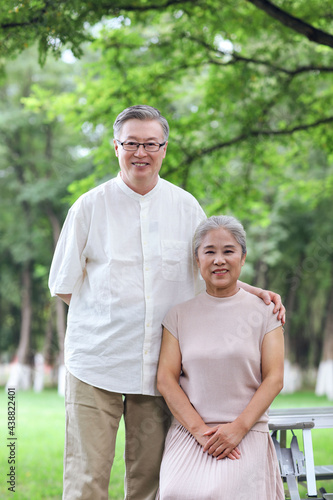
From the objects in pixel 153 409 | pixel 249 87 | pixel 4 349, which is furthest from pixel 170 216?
pixel 4 349

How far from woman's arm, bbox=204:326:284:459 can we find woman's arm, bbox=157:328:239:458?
5 cm

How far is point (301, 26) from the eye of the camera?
468 cm

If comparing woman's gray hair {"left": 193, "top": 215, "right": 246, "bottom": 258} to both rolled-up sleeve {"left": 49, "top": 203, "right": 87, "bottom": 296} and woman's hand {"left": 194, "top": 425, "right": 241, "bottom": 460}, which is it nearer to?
rolled-up sleeve {"left": 49, "top": 203, "right": 87, "bottom": 296}

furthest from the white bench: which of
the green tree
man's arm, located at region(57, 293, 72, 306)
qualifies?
the green tree

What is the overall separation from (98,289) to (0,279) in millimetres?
20343

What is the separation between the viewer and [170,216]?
289 centimetres

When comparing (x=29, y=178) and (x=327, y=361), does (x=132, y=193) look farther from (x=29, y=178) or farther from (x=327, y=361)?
(x=29, y=178)

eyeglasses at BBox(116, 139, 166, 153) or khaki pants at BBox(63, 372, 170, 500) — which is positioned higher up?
eyeglasses at BBox(116, 139, 166, 153)

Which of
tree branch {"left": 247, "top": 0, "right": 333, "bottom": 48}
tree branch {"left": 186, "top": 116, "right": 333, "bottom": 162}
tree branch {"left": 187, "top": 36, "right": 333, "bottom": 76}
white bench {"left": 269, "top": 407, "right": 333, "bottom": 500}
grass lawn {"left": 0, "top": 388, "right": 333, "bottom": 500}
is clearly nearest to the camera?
white bench {"left": 269, "top": 407, "right": 333, "bottom": 500}

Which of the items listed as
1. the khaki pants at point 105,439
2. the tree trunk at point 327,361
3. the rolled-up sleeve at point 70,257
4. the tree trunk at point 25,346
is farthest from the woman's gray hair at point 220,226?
the tree trunk at point 25,346

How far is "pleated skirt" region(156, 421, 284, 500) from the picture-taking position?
2.53 meters

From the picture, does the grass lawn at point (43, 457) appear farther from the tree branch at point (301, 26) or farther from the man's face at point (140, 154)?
the tree branch at point (301, 26)

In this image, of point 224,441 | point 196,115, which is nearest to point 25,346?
point 196,115

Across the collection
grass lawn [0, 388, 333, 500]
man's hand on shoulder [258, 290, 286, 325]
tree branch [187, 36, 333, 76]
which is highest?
tree branch [187, 36, 333, 76]
